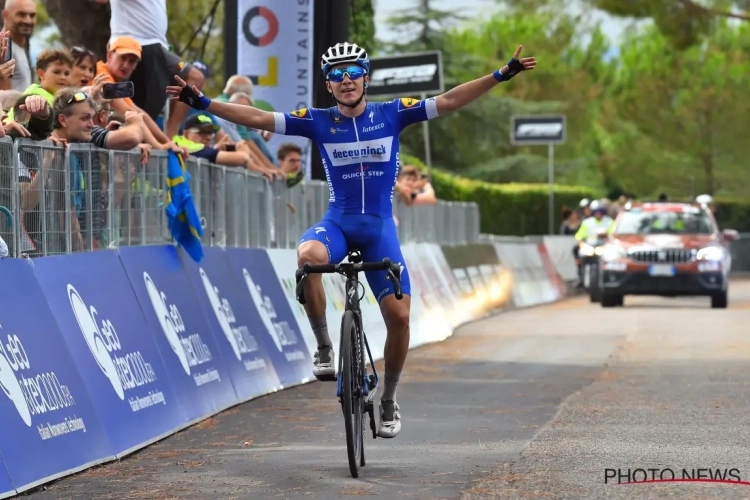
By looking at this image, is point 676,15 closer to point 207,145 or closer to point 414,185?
point 414,185

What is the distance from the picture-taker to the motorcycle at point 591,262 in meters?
31.5

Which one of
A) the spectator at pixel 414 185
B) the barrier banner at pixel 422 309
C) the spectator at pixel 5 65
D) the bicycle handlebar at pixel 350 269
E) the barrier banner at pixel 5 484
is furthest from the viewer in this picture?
the spectator at pixel 414 185

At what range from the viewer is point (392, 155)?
1034cm

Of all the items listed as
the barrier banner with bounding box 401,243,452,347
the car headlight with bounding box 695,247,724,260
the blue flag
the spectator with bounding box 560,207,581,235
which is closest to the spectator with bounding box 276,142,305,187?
the barrier banner with bounding box 401,243,452,347

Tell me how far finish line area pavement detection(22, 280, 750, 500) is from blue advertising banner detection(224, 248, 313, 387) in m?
0.24

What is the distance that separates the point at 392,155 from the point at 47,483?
2899 mm

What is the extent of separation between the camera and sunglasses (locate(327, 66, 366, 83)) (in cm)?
1012

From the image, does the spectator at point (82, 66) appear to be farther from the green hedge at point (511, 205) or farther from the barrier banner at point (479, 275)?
the green hedge at point (511, 205)

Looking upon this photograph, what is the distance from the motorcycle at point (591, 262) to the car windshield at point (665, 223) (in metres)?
1.02

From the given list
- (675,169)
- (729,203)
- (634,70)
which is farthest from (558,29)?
(729,203)

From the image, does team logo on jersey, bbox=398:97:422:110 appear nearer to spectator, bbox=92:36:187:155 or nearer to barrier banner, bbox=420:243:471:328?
spectator, bbox=92:36:187:155

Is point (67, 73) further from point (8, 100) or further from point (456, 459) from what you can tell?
point (456, 459)

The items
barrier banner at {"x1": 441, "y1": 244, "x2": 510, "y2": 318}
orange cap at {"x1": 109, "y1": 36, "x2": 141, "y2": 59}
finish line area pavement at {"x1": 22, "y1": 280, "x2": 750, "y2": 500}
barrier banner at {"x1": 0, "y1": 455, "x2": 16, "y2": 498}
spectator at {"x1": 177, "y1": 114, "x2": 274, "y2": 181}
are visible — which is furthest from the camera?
barrier banner at {"x1": 441, "y1": 244, "x2": 510, "y2": 318}

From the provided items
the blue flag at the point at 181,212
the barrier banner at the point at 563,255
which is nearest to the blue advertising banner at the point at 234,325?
the blue flag at the point at 181,212
